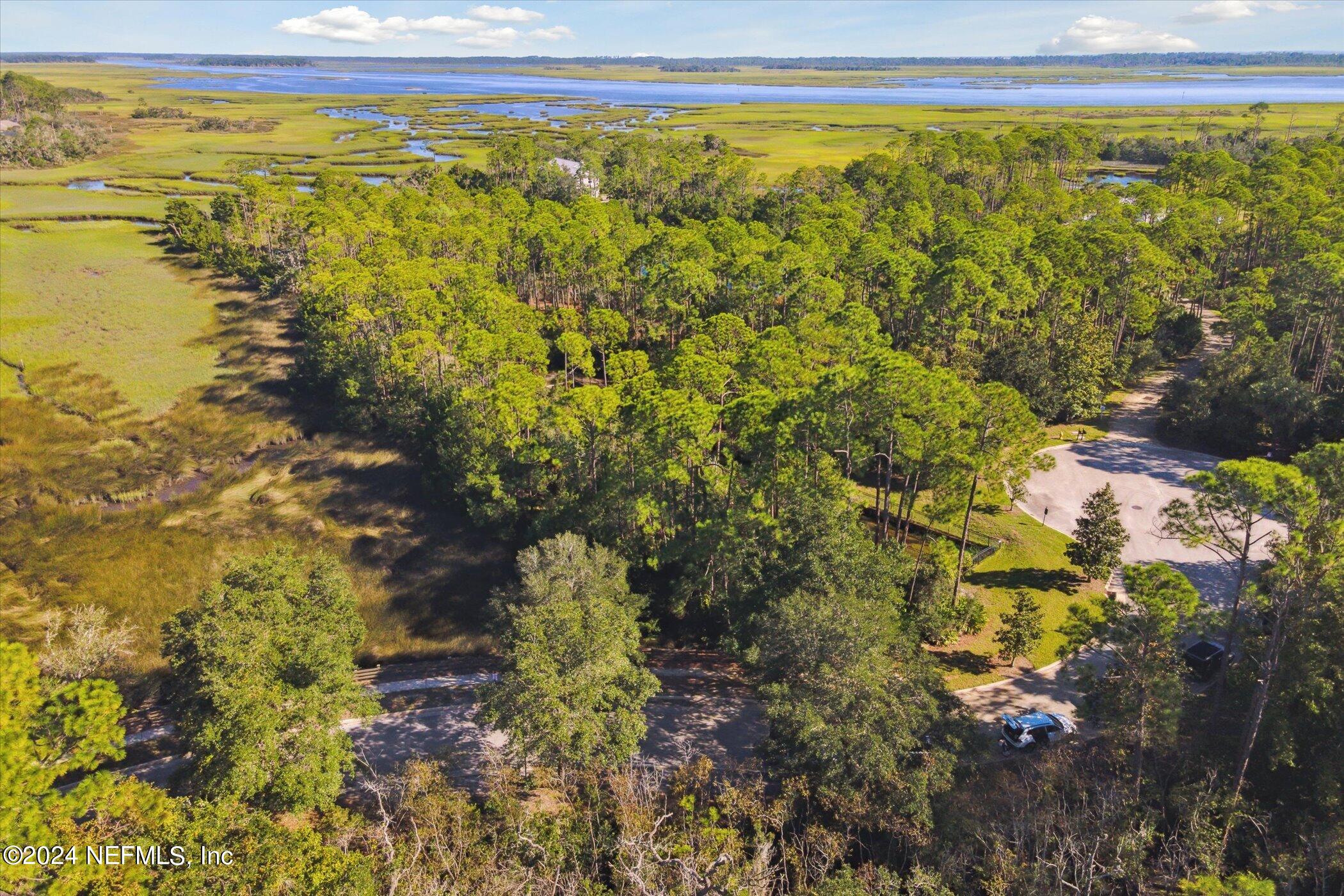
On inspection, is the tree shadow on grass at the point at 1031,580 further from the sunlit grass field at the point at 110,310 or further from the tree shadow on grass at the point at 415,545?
the sunlit grass field at the point at 110,310

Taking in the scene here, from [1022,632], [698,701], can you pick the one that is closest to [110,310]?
[698,701]

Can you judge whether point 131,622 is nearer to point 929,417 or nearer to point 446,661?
point 446,661

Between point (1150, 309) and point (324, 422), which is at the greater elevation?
point (1150, 309)

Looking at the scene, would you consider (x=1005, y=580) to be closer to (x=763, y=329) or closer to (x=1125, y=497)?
(x=1125, y=497)

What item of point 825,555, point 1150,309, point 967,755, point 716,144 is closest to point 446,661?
point 825,555

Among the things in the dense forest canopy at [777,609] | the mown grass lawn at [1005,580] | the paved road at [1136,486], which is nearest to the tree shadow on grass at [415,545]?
the dense forest canopy at [777,609]
